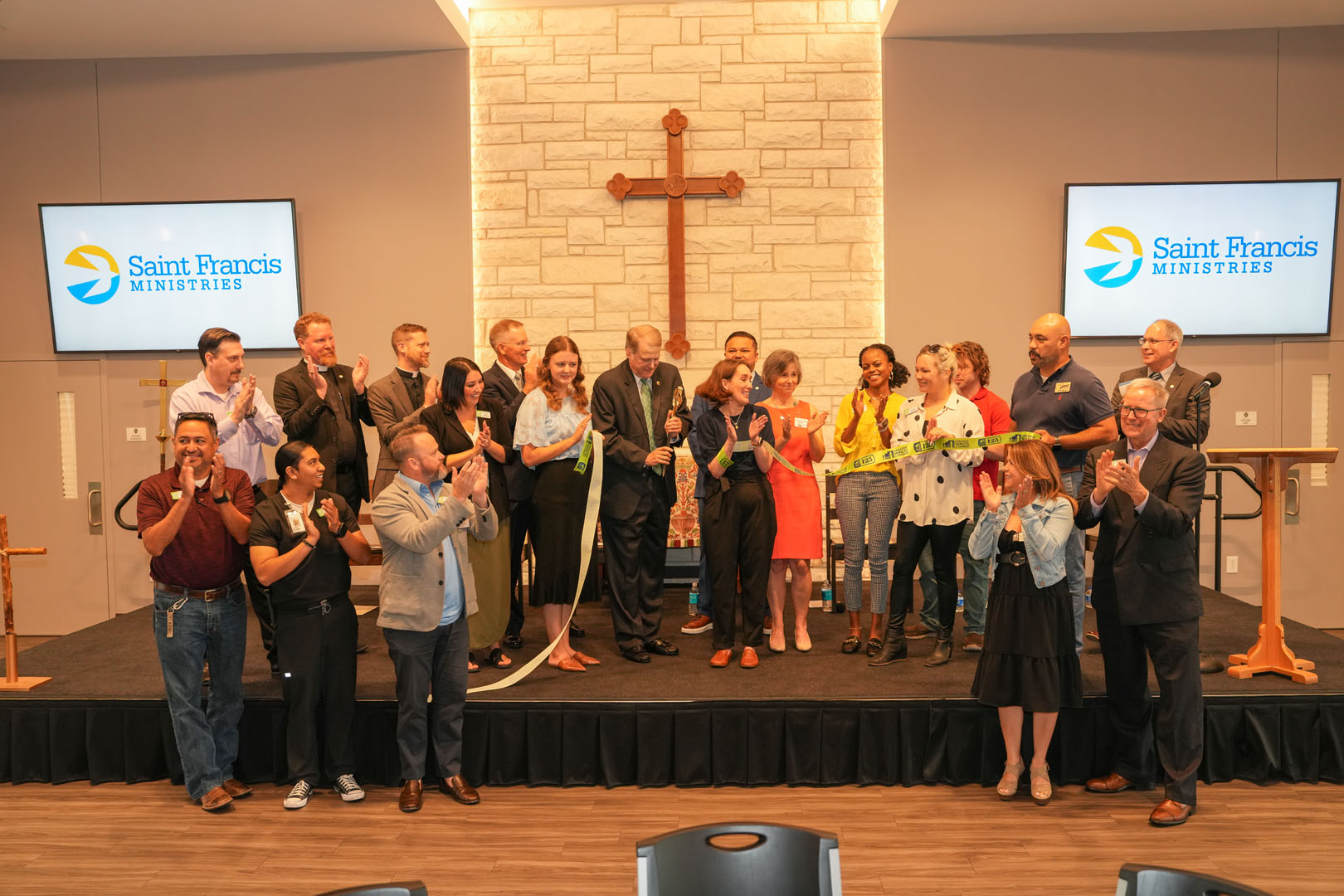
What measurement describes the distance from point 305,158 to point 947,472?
5.04 metres

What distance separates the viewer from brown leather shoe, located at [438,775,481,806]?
425cm

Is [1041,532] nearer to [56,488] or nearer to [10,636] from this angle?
[10,636]

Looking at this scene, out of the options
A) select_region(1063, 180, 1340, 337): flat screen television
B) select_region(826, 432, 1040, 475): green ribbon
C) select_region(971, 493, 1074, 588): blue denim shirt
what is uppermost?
select_region(1063, 180, 1340, 337): flat screen television

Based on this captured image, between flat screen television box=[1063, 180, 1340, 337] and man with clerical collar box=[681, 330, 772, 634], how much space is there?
2672 mm

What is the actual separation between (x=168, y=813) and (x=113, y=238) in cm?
457

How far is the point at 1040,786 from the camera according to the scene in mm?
4176

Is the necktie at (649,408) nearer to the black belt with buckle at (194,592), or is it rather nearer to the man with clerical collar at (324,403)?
the man with clerical collar at (324,403)

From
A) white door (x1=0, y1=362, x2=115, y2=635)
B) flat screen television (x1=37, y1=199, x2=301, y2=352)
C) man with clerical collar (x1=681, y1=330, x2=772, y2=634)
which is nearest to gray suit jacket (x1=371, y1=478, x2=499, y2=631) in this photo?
man with clerical collar (x1=681, y1=330, x2=772, y2=634)

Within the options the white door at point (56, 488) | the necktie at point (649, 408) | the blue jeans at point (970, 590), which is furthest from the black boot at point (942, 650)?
the white door at point (56, 488)

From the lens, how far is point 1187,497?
388cm

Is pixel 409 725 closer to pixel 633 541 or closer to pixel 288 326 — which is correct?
pixel 633 541

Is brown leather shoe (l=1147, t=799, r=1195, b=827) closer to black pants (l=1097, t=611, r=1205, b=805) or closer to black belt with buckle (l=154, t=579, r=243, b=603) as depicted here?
black pants (l=1097, t=611, r=1205, b=805)

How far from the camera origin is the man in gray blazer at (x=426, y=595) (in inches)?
155

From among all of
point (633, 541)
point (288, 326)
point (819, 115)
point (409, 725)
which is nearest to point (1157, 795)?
point (633, 541)
